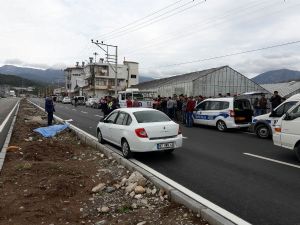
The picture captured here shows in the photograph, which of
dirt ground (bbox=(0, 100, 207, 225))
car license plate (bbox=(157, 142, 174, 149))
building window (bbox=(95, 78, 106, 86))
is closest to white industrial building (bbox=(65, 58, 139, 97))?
building window (bbox=(95, 78, 106, 86))

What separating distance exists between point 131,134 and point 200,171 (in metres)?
2.34

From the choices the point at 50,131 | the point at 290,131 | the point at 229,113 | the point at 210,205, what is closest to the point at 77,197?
the point at 210,205

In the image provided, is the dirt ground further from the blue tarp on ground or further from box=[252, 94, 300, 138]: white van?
box=[252, 94, 300, 138]: white van

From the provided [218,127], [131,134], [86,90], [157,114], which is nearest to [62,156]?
[131,134]

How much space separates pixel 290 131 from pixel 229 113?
7538 millimetres

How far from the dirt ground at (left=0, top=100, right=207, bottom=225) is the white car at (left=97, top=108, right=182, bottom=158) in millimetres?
801

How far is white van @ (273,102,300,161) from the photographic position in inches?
360

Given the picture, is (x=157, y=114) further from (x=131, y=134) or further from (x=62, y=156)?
(x=62, y=156)

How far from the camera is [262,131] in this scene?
14.4 metres

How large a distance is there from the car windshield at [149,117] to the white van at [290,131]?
3219 millimetres

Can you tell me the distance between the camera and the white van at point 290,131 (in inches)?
360

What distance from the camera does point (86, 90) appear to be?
92688mm

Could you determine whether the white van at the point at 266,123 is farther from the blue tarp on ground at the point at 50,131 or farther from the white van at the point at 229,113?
the blue tarp on ground at the point at 50,131

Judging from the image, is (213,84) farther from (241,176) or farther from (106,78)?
(106,78)
